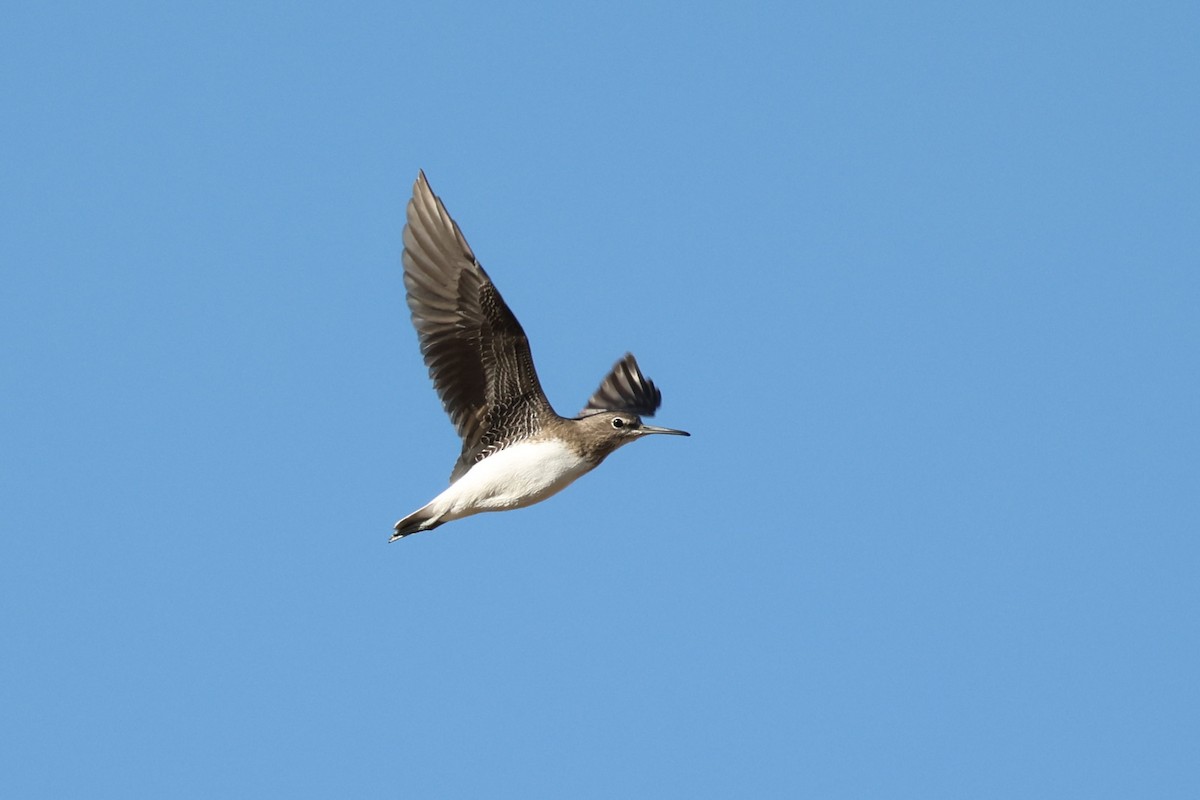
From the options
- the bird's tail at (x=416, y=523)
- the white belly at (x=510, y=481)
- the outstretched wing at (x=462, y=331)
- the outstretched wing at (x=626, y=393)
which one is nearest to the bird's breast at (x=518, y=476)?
the white belly at (x=510, y=481)

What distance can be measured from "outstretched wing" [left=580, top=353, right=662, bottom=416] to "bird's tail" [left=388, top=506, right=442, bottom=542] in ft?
9.72

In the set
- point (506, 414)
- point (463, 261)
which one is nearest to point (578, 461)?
point (506, 414)

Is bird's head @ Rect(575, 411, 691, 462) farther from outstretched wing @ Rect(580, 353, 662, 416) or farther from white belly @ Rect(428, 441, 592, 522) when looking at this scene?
outstretched wing @ Rect(580, 353, 662, 416)

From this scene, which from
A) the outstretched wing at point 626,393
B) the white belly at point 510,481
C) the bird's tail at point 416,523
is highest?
the outstretched wing at point 626,393

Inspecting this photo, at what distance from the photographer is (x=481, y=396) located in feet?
48.3

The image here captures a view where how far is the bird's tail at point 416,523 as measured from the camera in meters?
14.2

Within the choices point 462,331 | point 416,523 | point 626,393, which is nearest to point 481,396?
point 462,331

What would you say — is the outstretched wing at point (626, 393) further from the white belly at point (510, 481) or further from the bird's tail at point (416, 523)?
the bird's tail at point (416, 523)

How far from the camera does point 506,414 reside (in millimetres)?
14719

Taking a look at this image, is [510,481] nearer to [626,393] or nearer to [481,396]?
[481,396]

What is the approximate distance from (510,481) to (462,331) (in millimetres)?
1402

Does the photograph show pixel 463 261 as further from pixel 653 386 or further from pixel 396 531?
pixel 653 386

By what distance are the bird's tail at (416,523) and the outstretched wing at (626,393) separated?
9.72 ft

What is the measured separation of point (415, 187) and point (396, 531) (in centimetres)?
296
